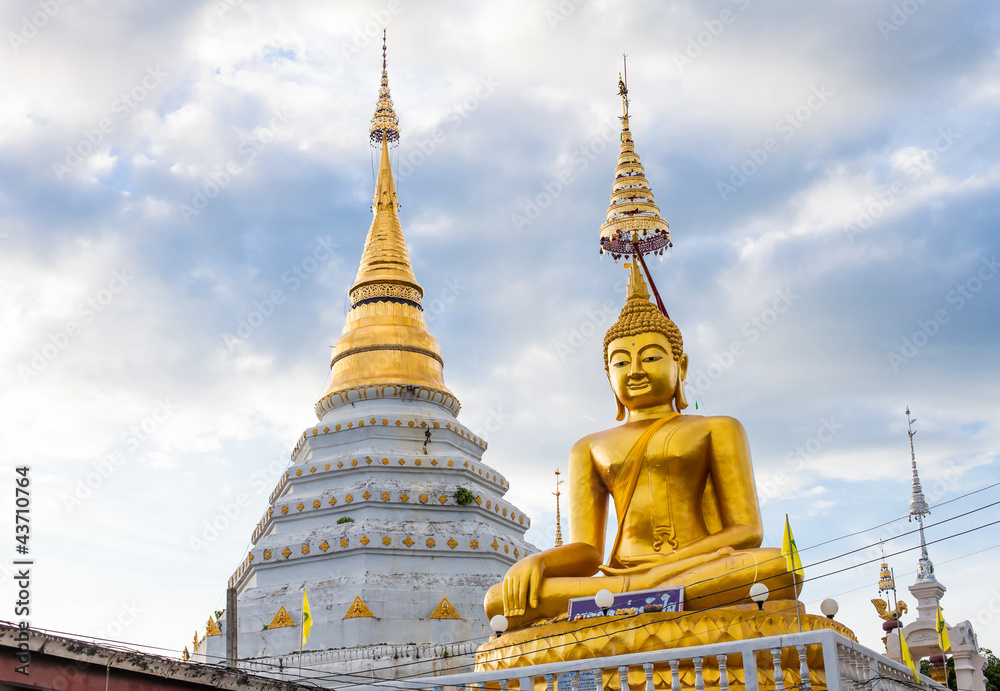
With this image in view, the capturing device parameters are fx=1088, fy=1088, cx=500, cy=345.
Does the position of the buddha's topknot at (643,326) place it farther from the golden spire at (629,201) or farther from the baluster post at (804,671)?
the baluster post at (804,671)

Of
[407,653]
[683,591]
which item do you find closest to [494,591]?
[683,591]

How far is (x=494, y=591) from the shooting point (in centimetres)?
1344

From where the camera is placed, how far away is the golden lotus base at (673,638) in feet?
35.4

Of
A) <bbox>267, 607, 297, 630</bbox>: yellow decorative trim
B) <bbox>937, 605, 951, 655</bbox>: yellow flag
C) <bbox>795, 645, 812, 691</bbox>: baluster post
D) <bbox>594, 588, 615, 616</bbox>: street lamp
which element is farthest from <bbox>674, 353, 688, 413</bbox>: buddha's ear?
<bbox>267, 607, 297, 630</bbox>: yellow decorative trim

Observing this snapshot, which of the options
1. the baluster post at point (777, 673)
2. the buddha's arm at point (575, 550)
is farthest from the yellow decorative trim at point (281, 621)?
the baluster post at point (777, 673)

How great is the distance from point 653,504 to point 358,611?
7.79 metres

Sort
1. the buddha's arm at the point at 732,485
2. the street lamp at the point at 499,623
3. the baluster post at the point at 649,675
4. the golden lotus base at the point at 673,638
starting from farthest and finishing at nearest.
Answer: the buddha's arm at the point at 732,485 → the street lamp at the point at 499,623 → the golden lotus base at the point at 673,638 → the baluster post at the point at 649,675

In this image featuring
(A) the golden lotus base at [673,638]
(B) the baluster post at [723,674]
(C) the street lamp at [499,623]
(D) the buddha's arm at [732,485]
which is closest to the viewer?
(B) the baluster post at [723,674]

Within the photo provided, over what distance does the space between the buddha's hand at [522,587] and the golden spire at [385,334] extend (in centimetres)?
1155

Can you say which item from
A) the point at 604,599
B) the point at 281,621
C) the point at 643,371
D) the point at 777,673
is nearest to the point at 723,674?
the point at 777,673

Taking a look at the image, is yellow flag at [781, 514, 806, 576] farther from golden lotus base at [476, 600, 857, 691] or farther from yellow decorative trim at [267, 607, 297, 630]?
yellow decorative trim at [267, 607, 297, 630]

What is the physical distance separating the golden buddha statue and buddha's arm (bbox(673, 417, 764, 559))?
1 cm

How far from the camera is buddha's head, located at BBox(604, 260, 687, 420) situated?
14922mm

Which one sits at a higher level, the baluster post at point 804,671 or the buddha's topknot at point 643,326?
the buddha's topknot at point 643,326
